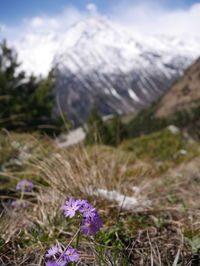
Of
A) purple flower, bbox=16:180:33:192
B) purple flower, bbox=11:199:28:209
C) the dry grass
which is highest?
purple flower, bbox=16:180:33:192

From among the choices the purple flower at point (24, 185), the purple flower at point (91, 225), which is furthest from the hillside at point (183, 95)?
the purple flower at point (91, 225)

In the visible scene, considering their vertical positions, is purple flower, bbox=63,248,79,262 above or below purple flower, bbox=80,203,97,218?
below

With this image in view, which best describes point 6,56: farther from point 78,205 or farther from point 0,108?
point 78,205

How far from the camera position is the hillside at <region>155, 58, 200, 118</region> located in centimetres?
13869

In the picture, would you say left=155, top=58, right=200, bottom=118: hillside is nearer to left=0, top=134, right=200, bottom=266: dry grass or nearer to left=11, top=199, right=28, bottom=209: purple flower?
left=0, top=134, right=200, bottom=266: dry grass

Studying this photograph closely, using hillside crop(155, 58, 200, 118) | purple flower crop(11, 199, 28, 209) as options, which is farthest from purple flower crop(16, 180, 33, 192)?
hillside crop(155, 58, 200, 118)

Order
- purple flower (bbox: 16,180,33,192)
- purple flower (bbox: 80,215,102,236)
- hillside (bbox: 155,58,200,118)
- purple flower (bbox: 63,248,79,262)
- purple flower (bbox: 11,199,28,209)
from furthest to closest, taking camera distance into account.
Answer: hillside (bbox: 155,58,200,118) → purple flower (bbox: 16,180,33,192) → purple flower (bbox: 11,199,28,209) → purple flower (bbox: 80,215,102,236) → purple flower (bbox: 63,248,79,262)

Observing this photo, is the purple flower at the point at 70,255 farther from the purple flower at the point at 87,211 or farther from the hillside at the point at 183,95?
the hillside at the point at 183,95

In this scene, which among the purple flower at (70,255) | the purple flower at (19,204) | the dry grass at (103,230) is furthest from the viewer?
the purple flower at (19,204)

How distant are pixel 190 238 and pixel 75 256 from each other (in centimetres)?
92

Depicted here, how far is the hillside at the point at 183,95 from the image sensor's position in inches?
5460

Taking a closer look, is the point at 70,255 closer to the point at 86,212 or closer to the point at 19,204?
the point at 86,212

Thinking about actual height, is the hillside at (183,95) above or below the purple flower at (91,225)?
below

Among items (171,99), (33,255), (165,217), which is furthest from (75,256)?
(171,99)
